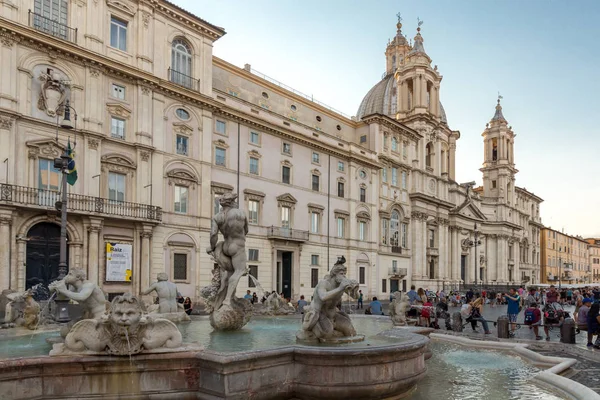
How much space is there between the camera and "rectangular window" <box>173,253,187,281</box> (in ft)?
93.6

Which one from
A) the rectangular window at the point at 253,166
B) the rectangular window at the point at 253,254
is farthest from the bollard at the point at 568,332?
the rectangular window at the point at 253,166

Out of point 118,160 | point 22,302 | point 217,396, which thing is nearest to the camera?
point 217,396

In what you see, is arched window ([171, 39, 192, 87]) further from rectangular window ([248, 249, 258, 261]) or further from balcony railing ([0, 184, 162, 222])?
rectangular window ([248, 249, 258, 261])

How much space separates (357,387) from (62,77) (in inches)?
915

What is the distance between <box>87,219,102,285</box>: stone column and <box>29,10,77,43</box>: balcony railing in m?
9.22

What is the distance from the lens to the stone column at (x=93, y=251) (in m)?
24.2

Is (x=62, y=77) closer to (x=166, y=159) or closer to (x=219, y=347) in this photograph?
(x=166, y=159)

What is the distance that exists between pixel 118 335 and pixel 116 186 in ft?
71.8

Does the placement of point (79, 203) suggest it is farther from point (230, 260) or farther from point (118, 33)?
point (230, 260)

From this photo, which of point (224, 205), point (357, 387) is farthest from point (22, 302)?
point (357, 387)

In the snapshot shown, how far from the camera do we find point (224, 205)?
379 inches

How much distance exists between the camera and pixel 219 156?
32250 mm

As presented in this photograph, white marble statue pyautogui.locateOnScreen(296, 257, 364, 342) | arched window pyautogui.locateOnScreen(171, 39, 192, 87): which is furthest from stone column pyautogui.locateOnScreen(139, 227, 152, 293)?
→ white marble statue pyautogui.locateOnScreen(296, 257, 364, 342)

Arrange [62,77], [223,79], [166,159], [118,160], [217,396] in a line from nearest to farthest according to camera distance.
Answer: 1. [217,396]
2. [62,77]
3. [118,160]
4. [166,159]
5. [223,79]
